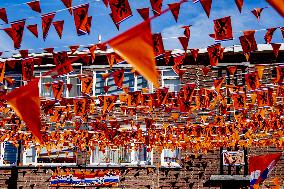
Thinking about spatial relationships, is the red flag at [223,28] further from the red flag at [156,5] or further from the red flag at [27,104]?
the red flag at [27,104]

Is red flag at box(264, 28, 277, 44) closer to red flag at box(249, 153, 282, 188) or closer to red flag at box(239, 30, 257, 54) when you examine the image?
red flag at box(239, 30, 257, 54)

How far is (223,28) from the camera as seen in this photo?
32.4 ft

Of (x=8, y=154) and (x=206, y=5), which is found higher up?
A: (x=206, y=5)

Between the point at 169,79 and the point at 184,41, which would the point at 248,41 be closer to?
the point at 184,41

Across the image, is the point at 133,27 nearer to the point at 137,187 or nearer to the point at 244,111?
the point at 244,111

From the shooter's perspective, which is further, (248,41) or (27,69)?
(27,69)

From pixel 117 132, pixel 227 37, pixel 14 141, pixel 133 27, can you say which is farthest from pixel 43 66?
pixel 133 27

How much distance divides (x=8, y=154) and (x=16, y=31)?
14.2 m

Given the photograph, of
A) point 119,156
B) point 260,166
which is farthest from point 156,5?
point 119,156

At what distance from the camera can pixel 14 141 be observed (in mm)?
21188

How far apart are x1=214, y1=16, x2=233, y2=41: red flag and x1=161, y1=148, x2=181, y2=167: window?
12530mm

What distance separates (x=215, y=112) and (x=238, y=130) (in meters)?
1.93

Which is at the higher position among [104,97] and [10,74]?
[10,74]

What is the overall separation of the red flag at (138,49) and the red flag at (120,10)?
10.6 feet
